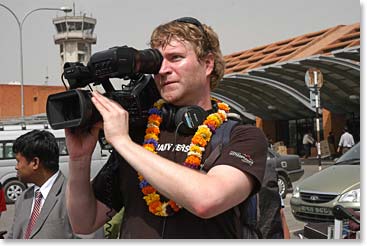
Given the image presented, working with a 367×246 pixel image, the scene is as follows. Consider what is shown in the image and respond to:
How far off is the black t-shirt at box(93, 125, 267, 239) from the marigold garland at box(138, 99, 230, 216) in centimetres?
1

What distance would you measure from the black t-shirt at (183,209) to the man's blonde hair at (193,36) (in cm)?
19

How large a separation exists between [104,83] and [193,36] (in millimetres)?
231

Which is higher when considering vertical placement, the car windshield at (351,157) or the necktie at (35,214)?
the necktie at (35,214)

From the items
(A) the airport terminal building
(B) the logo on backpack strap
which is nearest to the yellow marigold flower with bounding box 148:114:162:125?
(B) the logo on backpack strap

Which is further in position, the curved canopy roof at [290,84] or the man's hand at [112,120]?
the curved canopy roof at [290,84]

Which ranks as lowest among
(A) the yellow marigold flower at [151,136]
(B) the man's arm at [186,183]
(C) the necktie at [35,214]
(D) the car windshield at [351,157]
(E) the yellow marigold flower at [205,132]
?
(D) the car windshield at [351,157]

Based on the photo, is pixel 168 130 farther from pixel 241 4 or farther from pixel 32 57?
pixel 32 57

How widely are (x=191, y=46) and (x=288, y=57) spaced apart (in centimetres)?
1110

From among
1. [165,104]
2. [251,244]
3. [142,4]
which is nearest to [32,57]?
[142,4]

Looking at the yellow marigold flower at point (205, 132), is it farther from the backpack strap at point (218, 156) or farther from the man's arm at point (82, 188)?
the man's arm at point (82, 188)

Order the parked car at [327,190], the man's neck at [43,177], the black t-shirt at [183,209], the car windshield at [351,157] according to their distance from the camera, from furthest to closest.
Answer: the car windshield at [351,157]
the parked car at [327,190]
the man's neck at [43,177]
the black t-shirt at [183,209]

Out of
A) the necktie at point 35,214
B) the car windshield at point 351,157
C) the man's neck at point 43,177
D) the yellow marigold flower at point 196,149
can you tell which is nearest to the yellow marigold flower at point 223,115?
the yellow marigold flower at point 196,149

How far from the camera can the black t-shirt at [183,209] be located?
1228 millimetres

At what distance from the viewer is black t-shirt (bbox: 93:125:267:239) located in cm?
123
